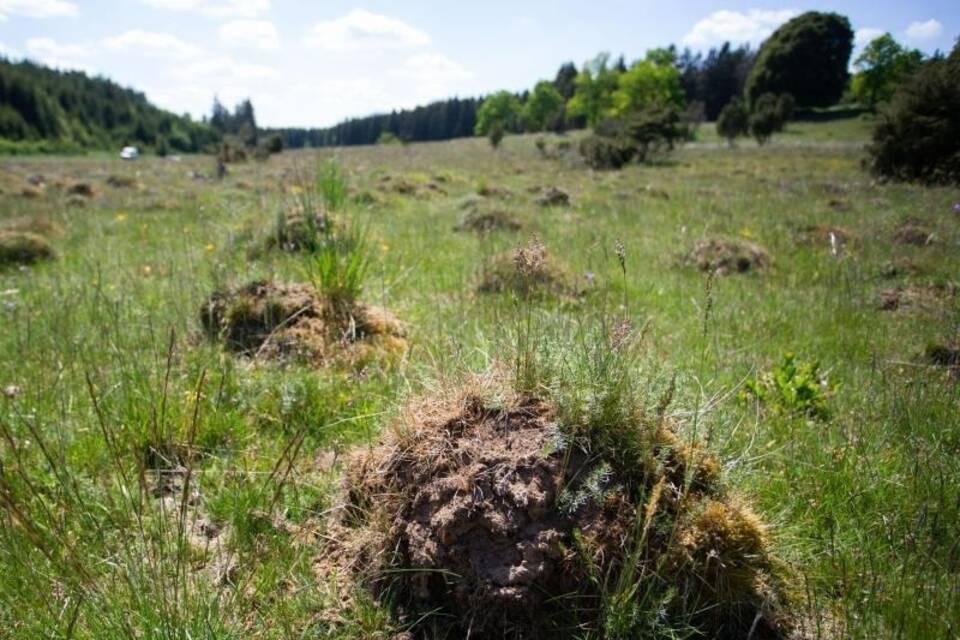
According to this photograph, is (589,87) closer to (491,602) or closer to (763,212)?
(763,212)

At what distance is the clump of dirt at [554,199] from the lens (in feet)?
42.1

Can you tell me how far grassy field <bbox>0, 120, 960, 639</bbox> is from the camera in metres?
1.72

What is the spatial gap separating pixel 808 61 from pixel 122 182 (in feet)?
219

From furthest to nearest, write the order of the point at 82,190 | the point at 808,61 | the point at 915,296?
1. the point at 808,61
2. the point at 82,190
3. the point at 915,296

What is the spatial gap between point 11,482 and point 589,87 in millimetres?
75637

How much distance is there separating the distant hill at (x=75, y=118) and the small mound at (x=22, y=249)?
226 feet

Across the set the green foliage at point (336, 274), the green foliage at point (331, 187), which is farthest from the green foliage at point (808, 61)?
the green foliage at point (336, 274)

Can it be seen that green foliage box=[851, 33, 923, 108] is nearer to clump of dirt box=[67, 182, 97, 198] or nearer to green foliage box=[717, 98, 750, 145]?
green foliage box=[717, 98, 750, 145]

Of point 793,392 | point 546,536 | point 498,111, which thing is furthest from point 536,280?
point 498,111

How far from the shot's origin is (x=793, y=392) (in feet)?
10.6

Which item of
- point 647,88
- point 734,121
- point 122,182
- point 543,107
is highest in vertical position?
point 543,107

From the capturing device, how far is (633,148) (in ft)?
98.3

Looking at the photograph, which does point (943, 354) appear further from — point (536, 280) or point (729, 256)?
point (729, 256)

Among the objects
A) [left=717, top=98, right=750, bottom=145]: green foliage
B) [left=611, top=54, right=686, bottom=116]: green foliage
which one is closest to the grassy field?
[left=717, top=98, right=750, bottom=145]: green foliage
